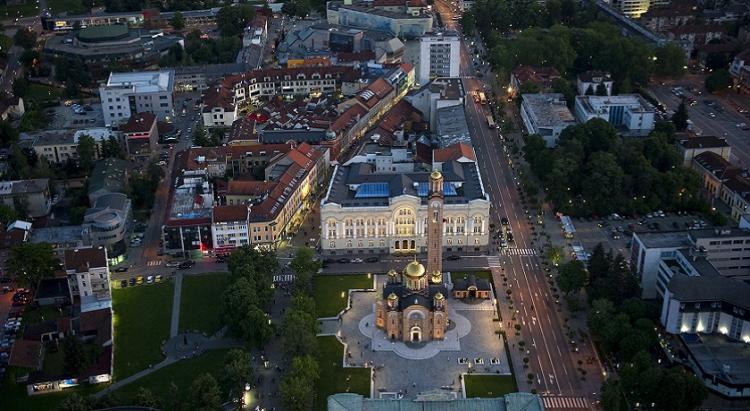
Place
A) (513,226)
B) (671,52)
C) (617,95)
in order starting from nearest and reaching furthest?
(513,226), (617,95), (671,52)

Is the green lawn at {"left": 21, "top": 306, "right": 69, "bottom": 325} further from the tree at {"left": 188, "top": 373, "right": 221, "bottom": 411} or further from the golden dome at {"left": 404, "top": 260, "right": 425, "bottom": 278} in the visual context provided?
the golden dome at {"left": 404, "top": 260, "right": 425, "bottom": 278}

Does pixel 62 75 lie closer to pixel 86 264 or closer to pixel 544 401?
pixel 86 264

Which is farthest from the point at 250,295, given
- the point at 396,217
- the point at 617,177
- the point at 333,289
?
the point at 617,177

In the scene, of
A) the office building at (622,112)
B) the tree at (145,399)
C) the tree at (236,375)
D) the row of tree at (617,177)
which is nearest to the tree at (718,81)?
the office building at (622,112)

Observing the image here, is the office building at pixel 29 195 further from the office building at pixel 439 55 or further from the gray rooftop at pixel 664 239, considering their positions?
the office building at pixel 439 55

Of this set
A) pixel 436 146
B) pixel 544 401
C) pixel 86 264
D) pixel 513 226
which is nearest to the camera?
pixel 544 401

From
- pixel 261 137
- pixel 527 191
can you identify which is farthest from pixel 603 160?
pixel 261 137

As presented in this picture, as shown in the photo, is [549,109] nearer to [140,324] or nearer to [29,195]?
[140,324]
